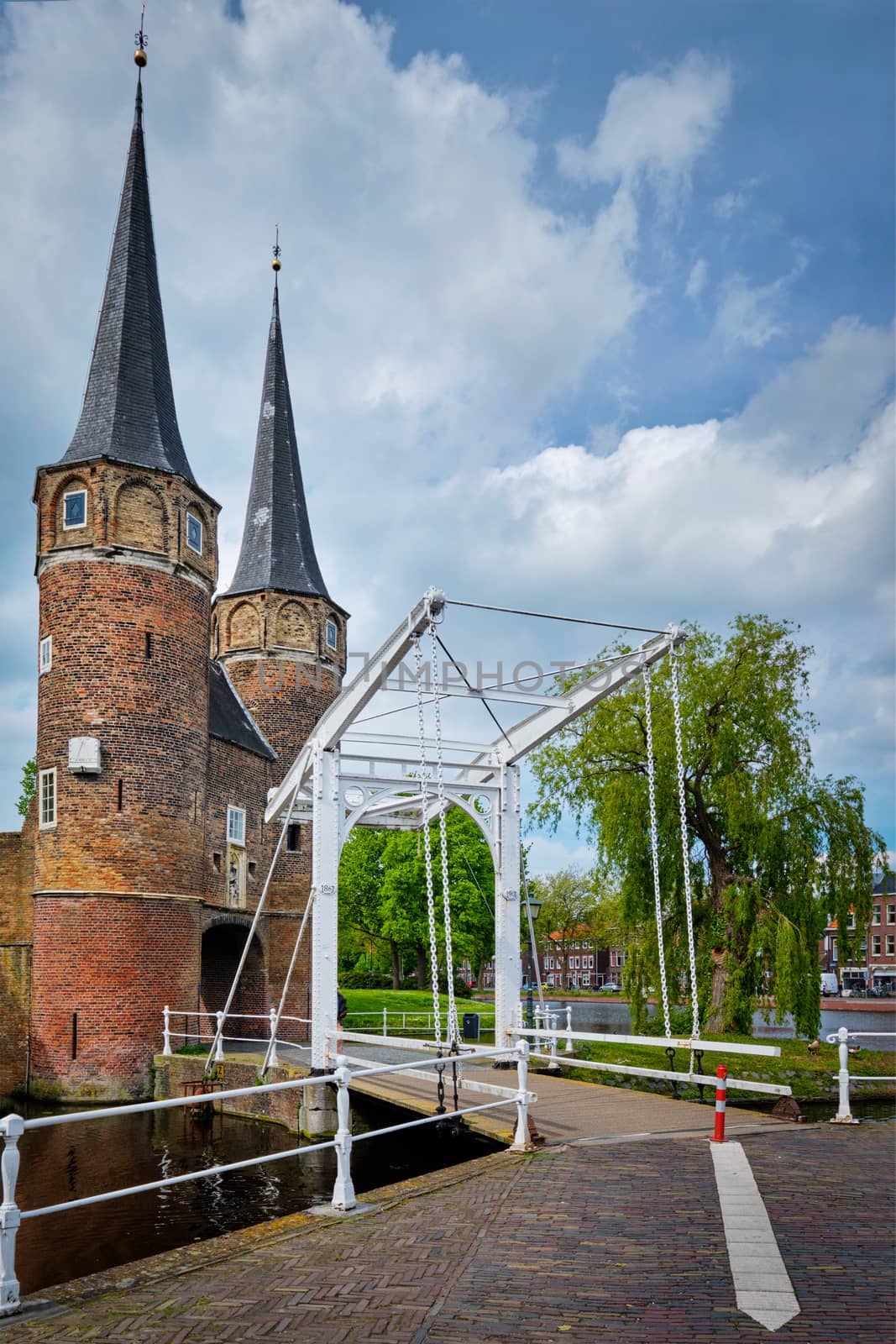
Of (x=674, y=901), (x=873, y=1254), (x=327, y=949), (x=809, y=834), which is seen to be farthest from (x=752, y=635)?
(x=873, y=1254)

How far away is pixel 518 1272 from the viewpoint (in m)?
5.80

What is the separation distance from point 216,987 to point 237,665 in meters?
8.46

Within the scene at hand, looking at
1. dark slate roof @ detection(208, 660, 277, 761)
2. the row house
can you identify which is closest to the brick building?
dark slate roof @ detection(208, 660, 277, 761)

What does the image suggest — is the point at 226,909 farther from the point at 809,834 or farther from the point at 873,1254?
the point at 873,1254

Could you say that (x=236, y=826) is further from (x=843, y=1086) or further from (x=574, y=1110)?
(x=843, y=1086)

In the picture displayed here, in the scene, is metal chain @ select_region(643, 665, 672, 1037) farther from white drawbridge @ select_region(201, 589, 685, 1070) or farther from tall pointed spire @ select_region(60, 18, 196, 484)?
tall pointed spire @ select_region(60, 18, 196, 484)

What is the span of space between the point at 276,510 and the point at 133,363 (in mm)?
7825

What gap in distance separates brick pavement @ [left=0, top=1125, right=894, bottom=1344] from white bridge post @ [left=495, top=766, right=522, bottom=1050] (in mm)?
7556

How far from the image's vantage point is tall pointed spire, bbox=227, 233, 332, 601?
30266 mm

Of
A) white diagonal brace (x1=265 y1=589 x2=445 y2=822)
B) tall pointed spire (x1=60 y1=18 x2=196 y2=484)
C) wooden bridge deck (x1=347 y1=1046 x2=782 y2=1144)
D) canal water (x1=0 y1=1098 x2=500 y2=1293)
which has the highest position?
tall pointed spire (x1=60 y1=18 x2=196 y2=484)

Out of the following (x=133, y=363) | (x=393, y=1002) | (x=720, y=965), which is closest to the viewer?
(x=720, y=965)

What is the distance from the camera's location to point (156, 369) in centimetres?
2456

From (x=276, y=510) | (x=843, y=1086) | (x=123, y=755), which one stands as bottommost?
(x=843, y=1086)

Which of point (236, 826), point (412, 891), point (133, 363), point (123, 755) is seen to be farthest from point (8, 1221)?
point (412, 891)
